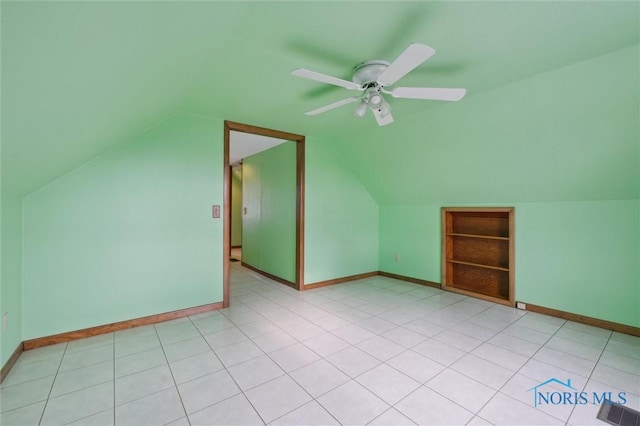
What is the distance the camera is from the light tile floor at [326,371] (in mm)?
1665

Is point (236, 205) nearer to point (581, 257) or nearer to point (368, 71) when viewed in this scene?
point (368, 71)

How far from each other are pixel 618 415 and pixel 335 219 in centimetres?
347

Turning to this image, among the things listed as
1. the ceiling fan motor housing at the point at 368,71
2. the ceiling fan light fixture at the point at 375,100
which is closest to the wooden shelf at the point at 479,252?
the ceiling fan light fixture at the point at 375,100

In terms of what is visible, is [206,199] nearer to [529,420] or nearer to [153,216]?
[153,216]

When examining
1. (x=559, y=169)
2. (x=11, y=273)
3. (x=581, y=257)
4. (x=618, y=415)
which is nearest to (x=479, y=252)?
(x=581, y=257)

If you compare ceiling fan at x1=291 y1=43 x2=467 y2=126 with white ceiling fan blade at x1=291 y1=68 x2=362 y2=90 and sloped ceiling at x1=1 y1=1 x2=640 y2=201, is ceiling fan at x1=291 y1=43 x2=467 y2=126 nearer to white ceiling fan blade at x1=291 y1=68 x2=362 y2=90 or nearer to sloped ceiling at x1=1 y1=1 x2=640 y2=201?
white ceiling fan blade at x1=291 y1=68 x2=362 y2=90

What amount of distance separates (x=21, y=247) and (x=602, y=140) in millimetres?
5065

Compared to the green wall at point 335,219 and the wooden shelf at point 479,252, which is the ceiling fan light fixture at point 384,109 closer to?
the green wall at point 335,219

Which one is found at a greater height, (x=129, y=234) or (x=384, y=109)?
(x=384, y=109)

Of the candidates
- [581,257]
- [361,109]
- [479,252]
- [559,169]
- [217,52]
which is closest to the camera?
[217,52]

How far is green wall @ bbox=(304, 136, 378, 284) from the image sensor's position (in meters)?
4.30

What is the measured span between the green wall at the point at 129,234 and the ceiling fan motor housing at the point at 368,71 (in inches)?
77.2

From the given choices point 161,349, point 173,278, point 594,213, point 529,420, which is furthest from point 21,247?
point 594,213

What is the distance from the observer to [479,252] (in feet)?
13.2
